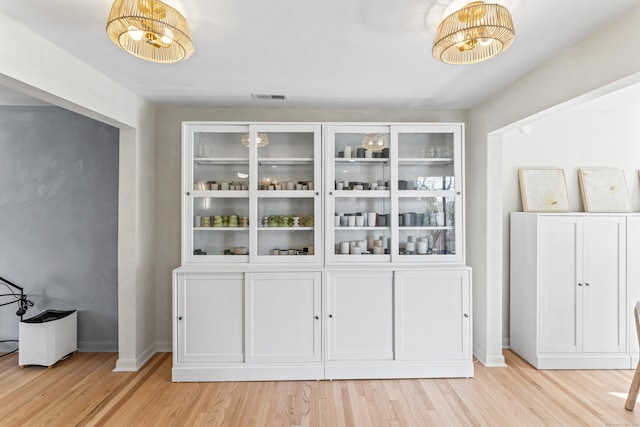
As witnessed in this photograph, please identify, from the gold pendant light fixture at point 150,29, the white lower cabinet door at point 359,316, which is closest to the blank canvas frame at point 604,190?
the white lower cabinet door at point 359,316

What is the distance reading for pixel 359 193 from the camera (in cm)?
327

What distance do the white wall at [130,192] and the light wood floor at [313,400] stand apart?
→ 377 millimetres

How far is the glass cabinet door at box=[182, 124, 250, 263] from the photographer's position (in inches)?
127

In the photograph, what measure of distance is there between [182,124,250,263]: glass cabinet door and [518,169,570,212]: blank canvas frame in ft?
9.33

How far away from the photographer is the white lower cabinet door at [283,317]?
10.0 feet

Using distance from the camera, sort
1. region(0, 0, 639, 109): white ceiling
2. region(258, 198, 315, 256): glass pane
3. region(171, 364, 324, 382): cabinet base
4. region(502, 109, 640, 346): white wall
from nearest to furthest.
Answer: region(0, 0, 639, 109): white ceiling < region(171, 364, 324, 382): cabinet base < region(258, 198, 315, 256): glass pane < region(502, 109, 640, 346): white wall

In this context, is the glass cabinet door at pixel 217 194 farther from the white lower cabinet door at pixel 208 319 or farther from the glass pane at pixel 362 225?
the glass pane at pixel 362 225

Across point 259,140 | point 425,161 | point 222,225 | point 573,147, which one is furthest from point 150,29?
point 573,147

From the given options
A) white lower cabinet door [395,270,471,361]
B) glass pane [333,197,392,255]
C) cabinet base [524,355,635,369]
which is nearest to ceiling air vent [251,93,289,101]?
glass pane [333,197,392,255]

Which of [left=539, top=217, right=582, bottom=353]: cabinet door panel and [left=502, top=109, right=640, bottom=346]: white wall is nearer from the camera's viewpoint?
[left=539, top=217, right=582, bottom=353]: cabinet door panel

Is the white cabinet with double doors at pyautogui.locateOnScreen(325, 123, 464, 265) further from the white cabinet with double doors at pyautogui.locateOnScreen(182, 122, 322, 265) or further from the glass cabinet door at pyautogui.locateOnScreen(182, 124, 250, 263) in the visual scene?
the glass cabinet door at pyautogui.locateOnScreen(182, 124, 250, 263)

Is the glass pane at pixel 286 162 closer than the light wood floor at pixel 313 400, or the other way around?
the light wood floor at pixel 313 400

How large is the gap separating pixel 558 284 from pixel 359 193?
2036mm

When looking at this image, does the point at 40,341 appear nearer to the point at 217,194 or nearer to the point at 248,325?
the point at 248,325
